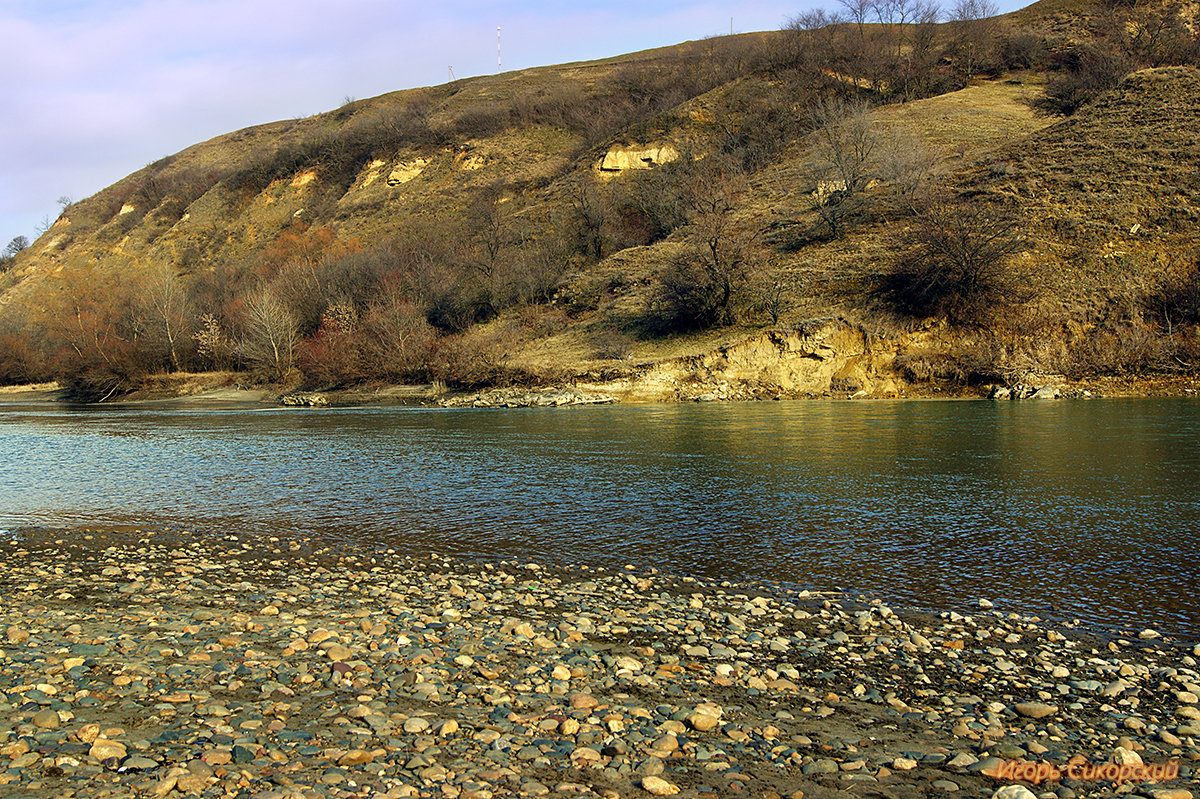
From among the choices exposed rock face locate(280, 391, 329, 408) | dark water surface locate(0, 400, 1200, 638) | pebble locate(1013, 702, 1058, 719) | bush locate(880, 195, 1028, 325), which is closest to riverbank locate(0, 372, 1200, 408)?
exposed rock face locate(280, 391, 329, 408)

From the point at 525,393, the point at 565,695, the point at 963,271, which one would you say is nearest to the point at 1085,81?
the point at 963,271

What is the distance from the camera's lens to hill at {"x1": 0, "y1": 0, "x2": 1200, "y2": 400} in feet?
118

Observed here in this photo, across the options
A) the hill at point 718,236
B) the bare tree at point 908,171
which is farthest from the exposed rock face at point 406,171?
the bare tree at point 908,171

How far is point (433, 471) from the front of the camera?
58.0 ft

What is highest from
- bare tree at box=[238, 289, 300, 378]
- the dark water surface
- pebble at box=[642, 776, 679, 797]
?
bare tree at box=[238, 289, 300, 378]

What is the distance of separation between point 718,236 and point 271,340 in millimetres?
29781

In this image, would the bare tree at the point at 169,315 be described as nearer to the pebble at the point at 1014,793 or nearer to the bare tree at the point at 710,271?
the bare tree at the point at 710,271

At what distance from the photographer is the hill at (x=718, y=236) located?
118ft

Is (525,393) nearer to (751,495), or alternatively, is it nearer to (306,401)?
(306,401)

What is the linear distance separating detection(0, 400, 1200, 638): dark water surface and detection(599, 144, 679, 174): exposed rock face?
160 feet

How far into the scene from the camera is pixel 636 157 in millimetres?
71625

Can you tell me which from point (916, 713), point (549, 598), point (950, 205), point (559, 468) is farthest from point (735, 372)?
point (916, 713)

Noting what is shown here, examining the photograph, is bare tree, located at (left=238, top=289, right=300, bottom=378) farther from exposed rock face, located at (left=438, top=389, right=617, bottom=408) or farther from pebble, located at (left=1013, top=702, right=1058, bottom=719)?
pebble, located at (left=1013, top=702, right=1058, bottom=719)

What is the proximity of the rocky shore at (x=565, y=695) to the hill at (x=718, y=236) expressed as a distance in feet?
96.9
